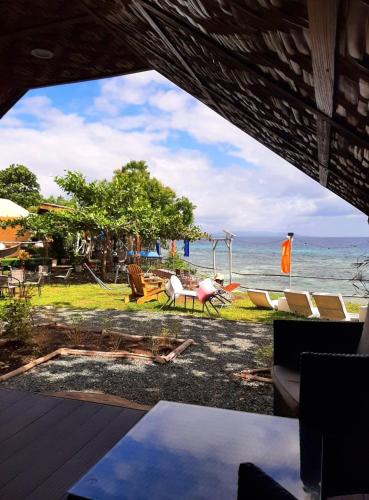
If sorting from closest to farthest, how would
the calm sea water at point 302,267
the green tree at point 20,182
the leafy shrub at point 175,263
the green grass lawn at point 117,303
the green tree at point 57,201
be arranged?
the green grass lawn at point 117,303 → the calm sea water at point 302,267 → the leafy shrub at point 175,263 → the green tree at point 57,201 → the green tree at point 20,182

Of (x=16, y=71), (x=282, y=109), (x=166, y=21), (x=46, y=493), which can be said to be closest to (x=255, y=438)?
(x=46, y=493)

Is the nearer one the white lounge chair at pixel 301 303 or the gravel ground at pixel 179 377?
the gravel ground at pixel 179 377

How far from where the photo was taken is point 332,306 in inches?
323

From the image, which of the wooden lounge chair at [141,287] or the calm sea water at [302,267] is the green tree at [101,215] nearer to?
the calm sea water at [302,267]

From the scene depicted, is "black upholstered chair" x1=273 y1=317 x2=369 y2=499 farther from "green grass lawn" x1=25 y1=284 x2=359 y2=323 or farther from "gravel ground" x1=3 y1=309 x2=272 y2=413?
"green grass lawn" x1=25 y1=284 x2=359 y2=323

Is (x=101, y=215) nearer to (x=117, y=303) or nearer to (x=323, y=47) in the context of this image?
(x=117, y=303)

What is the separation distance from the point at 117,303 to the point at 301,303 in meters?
5.02

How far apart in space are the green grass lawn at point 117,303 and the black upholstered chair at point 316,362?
5384mm

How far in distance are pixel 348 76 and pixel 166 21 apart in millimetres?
948

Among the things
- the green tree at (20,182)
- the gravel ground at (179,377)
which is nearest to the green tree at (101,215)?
the gravel ground at (179,377)

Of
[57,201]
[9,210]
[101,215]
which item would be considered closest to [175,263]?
[101,215]

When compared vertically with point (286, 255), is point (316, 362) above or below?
below

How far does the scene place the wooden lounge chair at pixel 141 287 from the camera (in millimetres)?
10539

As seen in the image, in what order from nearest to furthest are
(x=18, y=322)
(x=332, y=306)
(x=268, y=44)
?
(x=268, y=44), (x=18, y=322), (x=332, y=306)
